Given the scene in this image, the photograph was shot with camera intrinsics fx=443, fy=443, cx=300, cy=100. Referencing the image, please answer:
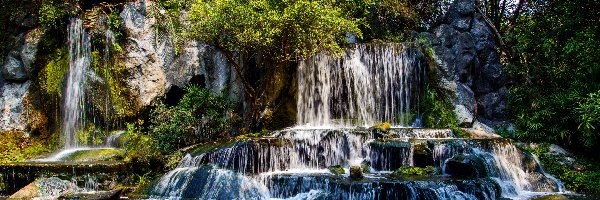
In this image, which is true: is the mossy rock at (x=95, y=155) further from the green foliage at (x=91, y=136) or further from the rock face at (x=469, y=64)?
the rock face at (x=469, y=64)

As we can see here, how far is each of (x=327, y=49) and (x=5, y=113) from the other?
1021 cm

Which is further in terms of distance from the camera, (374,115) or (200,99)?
(374,115)

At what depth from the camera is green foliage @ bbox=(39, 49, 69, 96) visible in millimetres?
14219

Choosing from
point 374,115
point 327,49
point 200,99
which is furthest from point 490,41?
point 200,99

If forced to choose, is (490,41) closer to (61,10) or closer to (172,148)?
(172,148)

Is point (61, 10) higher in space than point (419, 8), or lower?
lower

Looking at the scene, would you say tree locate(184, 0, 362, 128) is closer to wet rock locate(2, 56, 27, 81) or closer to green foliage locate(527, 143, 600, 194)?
wet rock locate(2, 56, 27, 81)

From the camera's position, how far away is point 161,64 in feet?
48.8

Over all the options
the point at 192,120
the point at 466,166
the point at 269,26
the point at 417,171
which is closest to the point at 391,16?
the point at 269,26

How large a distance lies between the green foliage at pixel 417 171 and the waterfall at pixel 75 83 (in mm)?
10047

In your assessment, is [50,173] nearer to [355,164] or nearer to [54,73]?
[54,73]

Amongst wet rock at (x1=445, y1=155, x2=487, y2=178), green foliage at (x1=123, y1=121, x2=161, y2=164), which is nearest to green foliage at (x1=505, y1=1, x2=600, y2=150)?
wet rock at (x1=445, y1=155, x2=487, y2=178)

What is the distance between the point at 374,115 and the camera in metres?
15.9

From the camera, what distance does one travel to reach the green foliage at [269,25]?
1245cm
